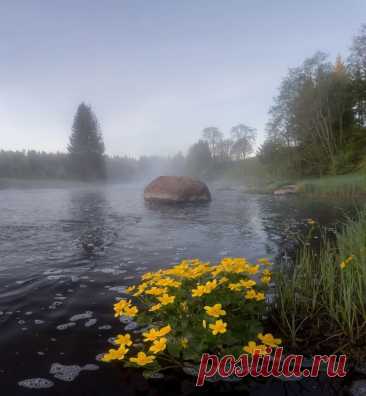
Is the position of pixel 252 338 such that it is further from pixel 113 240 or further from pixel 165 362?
pixel 113 240

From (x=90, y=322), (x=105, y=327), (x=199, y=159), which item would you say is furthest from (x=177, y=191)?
(x=199, y=159)

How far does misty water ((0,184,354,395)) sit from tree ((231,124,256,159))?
5569cm

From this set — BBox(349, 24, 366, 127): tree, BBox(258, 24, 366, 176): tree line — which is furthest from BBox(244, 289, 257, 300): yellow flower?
BBox(349, 24, 366, 127): tree

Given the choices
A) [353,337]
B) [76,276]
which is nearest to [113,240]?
[76,276]

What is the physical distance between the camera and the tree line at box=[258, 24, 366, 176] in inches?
1081

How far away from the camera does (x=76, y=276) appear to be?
14.9 feet

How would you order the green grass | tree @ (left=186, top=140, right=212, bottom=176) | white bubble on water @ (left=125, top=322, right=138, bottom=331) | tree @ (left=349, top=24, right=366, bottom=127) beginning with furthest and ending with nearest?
tree @ (left=186, top=140, right=212, bottom=176)
tree @ (left=349, top=24, right=366, bottom=127)
the green grass
white bubble on water @ (left=125, top=322, right=138, bottom=331)

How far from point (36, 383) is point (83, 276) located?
2466mm

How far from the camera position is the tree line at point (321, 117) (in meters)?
27.5

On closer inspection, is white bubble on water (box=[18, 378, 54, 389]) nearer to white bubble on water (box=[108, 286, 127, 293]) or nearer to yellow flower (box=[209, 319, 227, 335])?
yellow flower (box=[209, 319, 227, 335])

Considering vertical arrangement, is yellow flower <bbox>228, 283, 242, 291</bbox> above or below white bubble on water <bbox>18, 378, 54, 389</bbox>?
above

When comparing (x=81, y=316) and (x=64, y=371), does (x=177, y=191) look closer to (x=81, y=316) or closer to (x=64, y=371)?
(x=81, y=316)

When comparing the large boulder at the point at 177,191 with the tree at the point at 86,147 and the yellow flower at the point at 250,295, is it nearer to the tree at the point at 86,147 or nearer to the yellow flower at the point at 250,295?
the yellow flower at the point at 250,295

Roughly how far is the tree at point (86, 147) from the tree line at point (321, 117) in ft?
108
